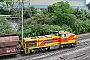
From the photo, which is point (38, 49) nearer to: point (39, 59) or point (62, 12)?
point (39, 59)

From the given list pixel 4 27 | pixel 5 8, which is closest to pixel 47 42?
pixel 4 27

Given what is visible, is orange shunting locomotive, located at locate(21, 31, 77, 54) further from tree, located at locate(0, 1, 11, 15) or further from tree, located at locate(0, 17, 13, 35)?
tree, located at locate(0, 1, 11, 15)

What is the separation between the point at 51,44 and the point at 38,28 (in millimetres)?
6336

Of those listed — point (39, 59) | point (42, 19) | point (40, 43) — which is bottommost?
point (39, 59)

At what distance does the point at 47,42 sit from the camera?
843 inches

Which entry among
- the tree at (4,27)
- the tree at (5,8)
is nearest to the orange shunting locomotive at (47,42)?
the tree at (4,27)

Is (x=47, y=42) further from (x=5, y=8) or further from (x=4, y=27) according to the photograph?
(x=5, y=8)

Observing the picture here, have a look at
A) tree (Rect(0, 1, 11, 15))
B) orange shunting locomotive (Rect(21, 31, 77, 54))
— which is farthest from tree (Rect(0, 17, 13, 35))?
tree (Rect(0, 1, 11, 15))

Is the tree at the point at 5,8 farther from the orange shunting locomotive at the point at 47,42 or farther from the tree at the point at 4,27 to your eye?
the orange shunting locomotive at the point at 47,42

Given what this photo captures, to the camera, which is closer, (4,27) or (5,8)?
(4,27)

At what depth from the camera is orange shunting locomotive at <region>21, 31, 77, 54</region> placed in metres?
20.3

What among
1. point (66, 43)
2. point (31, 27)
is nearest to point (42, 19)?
point (31, 27)

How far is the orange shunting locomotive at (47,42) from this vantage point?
20.3 m

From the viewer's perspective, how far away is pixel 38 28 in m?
27.4
